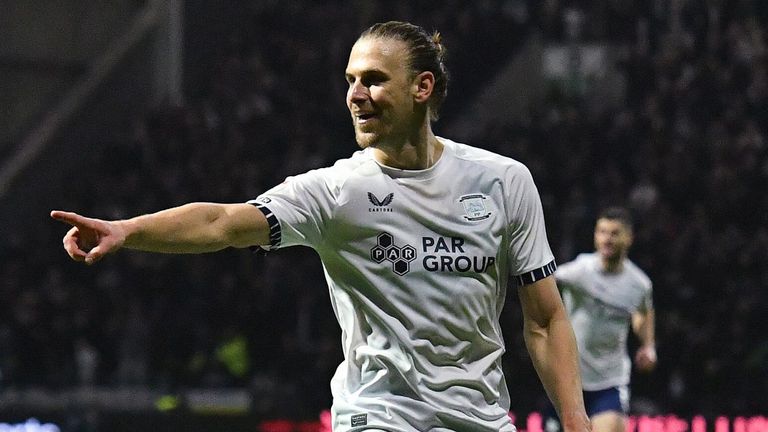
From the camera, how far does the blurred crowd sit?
14102 mm

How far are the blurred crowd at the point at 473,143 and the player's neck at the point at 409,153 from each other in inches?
323

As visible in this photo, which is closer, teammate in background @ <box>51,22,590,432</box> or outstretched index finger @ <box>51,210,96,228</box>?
outstretched index finger @ <box>51,210,96,228</box>

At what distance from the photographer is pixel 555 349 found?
4379 millimetres

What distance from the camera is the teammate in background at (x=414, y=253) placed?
13.9 ft

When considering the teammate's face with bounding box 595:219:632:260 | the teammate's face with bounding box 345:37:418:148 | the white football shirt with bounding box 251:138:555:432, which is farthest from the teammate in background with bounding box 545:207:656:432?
the teammate's face with bounding box 345:37:418:148

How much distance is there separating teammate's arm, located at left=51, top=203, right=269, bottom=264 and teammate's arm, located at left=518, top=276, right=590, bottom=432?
83 centimetres

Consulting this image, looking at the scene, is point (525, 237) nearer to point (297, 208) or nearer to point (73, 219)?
point (297, 208)

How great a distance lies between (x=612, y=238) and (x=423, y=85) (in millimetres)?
5813

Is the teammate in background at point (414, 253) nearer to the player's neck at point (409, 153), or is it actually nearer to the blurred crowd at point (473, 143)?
the player's neck at point (409, 153)

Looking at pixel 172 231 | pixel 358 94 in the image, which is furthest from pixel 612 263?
pixel 172 231

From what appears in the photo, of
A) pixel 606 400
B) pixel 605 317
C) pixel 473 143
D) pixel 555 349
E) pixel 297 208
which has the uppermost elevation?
pixel 473 143

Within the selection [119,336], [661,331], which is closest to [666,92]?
[661,331]

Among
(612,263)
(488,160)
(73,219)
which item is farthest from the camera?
(612,263)

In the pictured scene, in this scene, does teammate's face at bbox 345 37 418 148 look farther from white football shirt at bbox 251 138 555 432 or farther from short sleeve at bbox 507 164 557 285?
short sleeve at bbox 507 164 557 285
